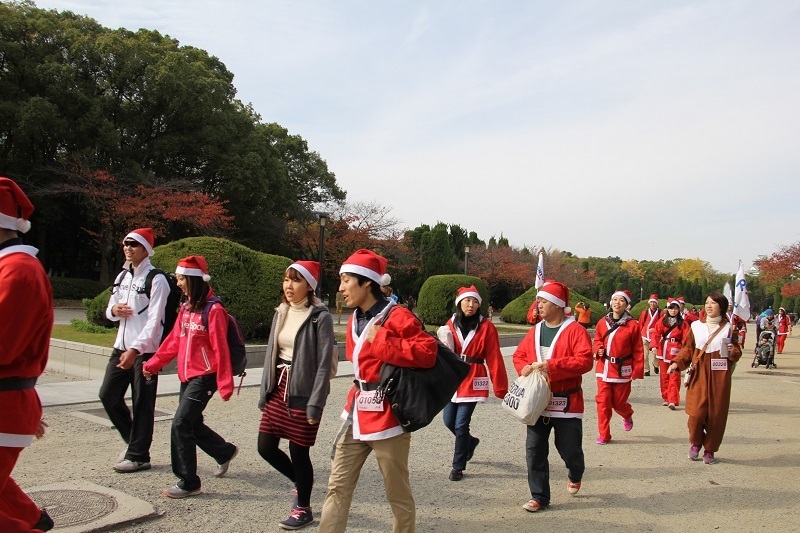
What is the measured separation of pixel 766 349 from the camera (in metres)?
18.0

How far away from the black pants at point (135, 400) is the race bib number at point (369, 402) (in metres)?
2.36

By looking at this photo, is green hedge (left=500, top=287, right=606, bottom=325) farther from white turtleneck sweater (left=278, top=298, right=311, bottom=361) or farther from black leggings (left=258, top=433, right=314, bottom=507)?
black leggings (left=258, top=433, right=314, bottom=507)

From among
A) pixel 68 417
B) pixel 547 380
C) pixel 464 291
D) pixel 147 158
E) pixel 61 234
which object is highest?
pixel 147 158

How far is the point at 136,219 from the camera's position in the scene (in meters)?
25.7

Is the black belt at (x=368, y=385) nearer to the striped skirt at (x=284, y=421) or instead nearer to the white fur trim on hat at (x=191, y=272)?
the striped skirt at (x=284, y=421)

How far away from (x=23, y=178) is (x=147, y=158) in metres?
5.06

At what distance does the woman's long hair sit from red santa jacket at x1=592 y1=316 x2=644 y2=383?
4.88 meters

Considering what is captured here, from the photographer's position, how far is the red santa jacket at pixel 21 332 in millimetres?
2727

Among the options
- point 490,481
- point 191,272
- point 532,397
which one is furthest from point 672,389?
point 191,272

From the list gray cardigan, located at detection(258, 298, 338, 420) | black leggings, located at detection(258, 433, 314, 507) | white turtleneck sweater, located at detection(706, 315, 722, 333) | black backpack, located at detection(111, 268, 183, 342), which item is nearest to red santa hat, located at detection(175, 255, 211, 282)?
black backpack, located at detection(111, 268, 183, 342)

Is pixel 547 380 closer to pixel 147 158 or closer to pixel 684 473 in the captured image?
pixel 684 473

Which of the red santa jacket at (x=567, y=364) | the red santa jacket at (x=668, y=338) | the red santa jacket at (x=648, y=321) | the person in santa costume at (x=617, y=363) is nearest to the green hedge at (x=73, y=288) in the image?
the red santa jacket at (x=648, y=321)

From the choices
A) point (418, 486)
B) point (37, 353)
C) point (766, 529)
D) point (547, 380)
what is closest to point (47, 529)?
point (37, 353)

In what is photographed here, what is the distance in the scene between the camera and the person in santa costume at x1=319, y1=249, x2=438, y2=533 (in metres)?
3.63
